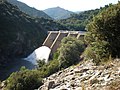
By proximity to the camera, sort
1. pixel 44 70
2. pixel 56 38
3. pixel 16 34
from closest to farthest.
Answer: pixel 44 70, pixel 56 38, pixel 16 34

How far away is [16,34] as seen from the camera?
10300cm

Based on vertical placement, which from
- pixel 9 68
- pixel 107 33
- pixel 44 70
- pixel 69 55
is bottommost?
pixel 9 68

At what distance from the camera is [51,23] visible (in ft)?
440

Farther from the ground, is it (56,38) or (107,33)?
(107,33)

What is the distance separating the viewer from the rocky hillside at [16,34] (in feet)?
317

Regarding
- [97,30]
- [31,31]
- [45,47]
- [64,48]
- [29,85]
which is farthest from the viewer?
[31,31]

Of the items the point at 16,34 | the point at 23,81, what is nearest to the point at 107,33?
the point at 23,81

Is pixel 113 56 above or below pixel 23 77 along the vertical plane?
above

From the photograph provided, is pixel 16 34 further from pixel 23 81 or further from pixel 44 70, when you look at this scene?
pixel 23 81

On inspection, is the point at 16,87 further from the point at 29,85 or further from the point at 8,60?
the point at 8,60

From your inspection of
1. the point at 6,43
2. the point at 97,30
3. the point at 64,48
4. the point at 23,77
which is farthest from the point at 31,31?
the point at 97,30

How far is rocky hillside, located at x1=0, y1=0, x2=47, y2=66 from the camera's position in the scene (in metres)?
96.7

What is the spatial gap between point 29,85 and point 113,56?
442 inches

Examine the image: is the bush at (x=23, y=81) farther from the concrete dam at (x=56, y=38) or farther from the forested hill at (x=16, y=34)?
the forested hill at (x=16, y=34)
